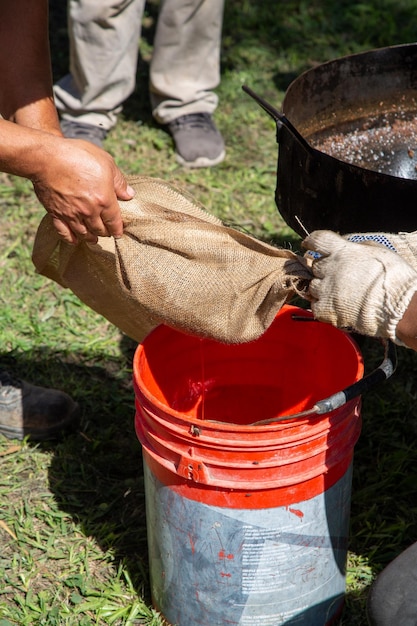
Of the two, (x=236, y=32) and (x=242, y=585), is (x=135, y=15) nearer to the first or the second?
(x=236, y=32)

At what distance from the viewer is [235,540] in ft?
6.94

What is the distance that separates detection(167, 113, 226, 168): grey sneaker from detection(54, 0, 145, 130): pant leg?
0.38m

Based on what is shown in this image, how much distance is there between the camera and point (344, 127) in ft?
10.8

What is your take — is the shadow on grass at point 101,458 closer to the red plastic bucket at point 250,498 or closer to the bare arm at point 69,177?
the red plastic bucket at point 250,498

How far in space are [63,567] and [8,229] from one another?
7.02ft

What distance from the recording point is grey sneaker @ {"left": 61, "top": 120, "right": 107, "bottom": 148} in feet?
15.8

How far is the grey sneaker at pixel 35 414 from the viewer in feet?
10.3

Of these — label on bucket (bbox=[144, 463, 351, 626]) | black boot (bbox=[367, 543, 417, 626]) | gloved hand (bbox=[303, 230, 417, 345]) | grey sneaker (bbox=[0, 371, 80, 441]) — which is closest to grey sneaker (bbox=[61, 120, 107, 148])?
grey sneaker (bbox=[0, 371, 80, 441])

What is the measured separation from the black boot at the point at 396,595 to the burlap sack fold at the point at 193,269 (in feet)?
2.22

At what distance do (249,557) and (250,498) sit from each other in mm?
192

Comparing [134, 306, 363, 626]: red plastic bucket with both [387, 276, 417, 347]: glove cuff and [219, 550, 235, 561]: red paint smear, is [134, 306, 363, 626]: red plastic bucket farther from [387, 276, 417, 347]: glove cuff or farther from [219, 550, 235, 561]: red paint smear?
[387, 276, 417, 347]: glove cuff

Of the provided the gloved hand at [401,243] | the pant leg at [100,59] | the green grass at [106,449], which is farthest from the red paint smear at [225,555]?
the pant leg at [100,59]

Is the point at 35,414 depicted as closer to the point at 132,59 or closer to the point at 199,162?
the point at 199,162

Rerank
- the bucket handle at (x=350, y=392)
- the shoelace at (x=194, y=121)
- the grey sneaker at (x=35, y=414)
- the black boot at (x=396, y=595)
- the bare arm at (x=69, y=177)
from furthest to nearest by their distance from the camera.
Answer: the shoelace at (x=194, y=121) → the grey sneaker at (x=35, y=414) → the bare arm at (x=69, y=177) → the bucket handle at (x=350, y=392) → the black boot at (x=396, y=595)
